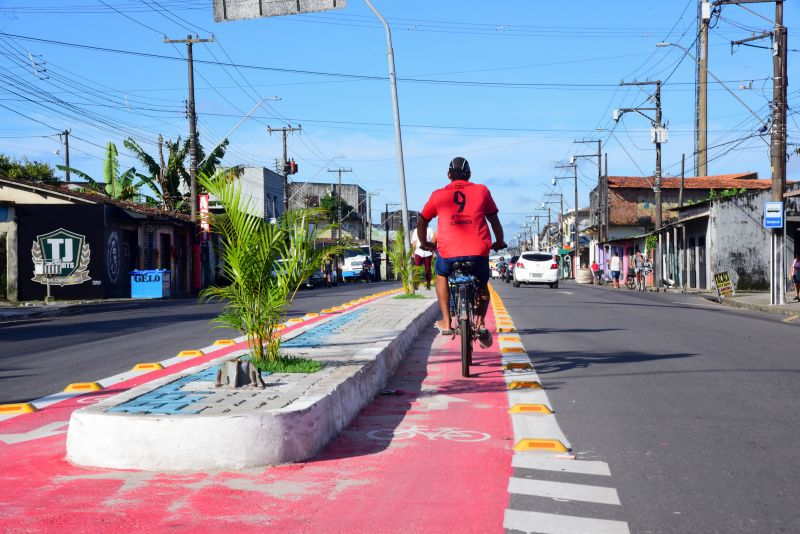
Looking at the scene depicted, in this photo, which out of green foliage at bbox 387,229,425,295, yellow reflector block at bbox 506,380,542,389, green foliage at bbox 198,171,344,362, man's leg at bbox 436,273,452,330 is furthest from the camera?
green foliage at bbox 387,229,425,295

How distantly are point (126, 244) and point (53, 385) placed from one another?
29.3m

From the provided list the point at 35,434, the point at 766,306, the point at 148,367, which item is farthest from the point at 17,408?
the point at 766,306

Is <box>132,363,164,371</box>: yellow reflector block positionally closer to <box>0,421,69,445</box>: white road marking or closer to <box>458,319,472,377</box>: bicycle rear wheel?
<box>0,421,69,445</box>: white road marking

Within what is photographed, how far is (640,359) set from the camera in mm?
9539

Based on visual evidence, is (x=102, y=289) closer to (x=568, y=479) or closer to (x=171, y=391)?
(x=171, y=391)

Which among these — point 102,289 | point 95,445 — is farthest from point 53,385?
point 102,289

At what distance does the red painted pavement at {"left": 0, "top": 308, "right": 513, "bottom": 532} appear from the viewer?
373 cm

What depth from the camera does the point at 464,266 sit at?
8156 mm

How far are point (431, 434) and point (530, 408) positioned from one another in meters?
1.11

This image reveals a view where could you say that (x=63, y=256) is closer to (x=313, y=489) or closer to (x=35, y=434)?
(x=35, y=434)

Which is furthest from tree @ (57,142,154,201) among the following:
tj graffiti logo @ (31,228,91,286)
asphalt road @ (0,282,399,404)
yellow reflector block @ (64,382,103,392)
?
yellow reflector block @ (64,382,103,392)

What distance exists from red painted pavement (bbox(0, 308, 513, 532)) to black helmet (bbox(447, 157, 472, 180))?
3093 millimetres

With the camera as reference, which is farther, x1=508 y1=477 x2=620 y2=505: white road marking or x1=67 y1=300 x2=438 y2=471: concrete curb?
x1=67 y1=300 x2=438 y2=471: concrete curb

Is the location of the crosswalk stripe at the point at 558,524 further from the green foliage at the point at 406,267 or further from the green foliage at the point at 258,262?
the green foliage at the point at 406,267
